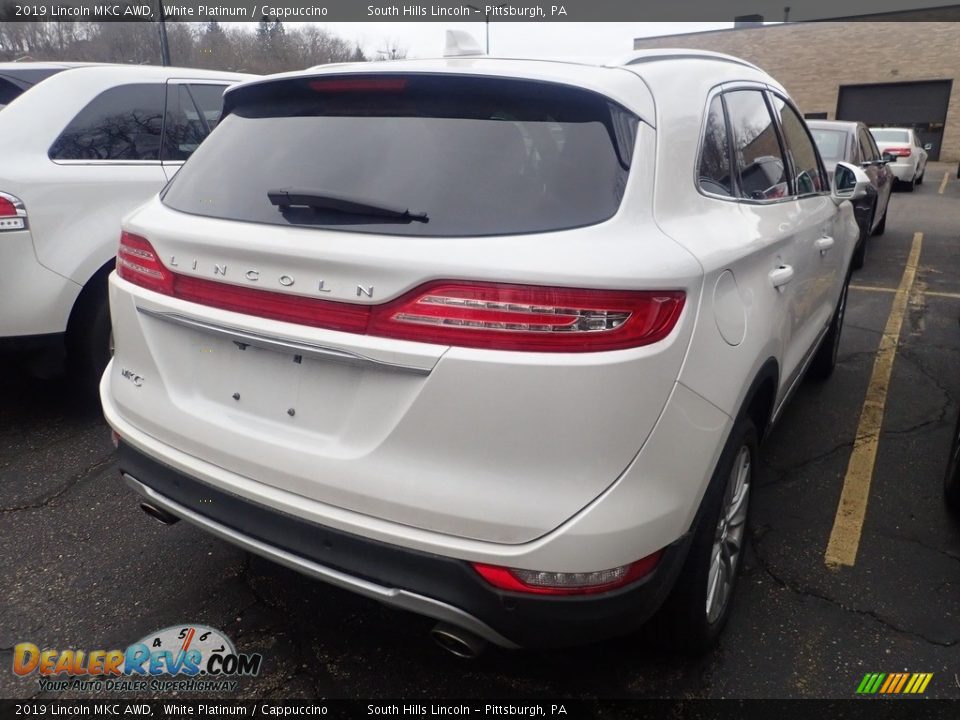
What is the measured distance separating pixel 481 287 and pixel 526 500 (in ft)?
1.56

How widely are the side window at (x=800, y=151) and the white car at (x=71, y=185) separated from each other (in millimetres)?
3182

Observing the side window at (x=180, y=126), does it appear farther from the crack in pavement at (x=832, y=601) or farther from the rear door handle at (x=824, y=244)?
the crack in pavement at (x=832, y=601)

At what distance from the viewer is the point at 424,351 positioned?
1610 millimetres

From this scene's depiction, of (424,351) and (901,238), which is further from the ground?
(424,351)

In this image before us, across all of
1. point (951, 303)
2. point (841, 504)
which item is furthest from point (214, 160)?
point (951, 303)

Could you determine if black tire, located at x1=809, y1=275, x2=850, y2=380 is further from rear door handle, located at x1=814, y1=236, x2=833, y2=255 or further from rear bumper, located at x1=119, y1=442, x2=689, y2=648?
rear bumper, located at x1=119, y1=442, x2=689, y2=648

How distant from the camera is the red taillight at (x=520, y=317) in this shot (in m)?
1.58

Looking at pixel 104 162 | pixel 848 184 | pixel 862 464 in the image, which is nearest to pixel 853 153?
pixel 848 184

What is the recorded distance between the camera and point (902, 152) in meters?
17.6

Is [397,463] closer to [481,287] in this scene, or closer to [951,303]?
[481,287]

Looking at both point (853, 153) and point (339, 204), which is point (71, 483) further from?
point (853, 153)

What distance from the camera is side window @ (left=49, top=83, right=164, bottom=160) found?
3.73 meters

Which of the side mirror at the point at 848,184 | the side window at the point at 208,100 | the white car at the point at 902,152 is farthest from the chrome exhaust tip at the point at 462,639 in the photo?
the white car at the point at 902,152

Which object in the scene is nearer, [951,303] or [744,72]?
[744,72]
